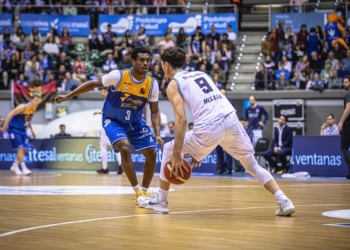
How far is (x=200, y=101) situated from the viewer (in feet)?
24.2

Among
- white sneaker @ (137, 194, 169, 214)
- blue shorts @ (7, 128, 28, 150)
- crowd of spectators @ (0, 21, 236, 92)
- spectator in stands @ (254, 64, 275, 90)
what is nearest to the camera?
white sneaker @ (137, 194, 169, 214)

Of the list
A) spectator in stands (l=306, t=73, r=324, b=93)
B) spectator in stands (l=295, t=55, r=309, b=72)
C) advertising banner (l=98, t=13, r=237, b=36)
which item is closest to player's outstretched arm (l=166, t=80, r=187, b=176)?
spectator in stands (l=306, t=73, r=324, b=93)

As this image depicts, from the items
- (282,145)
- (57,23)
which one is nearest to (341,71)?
(282,145)

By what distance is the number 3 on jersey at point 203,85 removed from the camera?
7410 millimetres

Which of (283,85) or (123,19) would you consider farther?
(123,19)

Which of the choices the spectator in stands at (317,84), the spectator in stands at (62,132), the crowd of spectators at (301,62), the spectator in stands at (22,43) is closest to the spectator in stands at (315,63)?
the crowd of spectators at (301,62)

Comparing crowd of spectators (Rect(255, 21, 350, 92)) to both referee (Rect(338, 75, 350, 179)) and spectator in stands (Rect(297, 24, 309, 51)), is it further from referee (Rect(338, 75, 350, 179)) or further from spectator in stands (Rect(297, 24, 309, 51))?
referee (Rect(338, 75, 350, 179))

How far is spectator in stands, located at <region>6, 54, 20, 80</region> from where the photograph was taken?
86.7 ft

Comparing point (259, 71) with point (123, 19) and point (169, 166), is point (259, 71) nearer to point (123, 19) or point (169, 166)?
point (123, 19)

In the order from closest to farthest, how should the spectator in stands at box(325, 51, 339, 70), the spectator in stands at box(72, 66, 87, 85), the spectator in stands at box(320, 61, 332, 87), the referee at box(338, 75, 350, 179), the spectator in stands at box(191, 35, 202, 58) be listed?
the referee at box(338, 75, 350, 179) → the spectator in stands at box(320, 61, 332, 87) → the spectator in stands at box(325, 51, 339, 70) → the spectator in stands at box(72, 66, 87, 85) → the spectator in stands at box(191, 35, 202, 58)

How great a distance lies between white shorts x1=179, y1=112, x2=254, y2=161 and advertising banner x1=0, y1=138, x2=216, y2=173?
12427 mm

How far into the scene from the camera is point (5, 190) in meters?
11.5

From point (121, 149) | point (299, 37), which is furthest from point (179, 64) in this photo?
point (299, 37)

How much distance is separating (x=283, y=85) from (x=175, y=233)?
18.5 m
